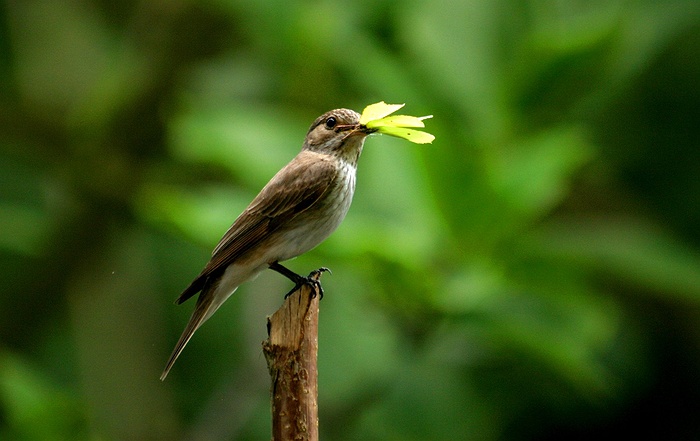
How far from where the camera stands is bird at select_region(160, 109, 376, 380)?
379 cm

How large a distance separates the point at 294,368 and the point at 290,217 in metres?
0.77

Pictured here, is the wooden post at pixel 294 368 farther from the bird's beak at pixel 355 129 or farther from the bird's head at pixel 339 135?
the bird's head at pixel 339 135

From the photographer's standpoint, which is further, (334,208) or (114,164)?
(114,164)

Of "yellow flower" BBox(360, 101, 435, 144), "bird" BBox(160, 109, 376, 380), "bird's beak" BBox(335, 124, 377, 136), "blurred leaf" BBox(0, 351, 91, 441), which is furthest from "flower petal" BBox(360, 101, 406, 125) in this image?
"blurred leaf" BBox(0, 351, 91, 441)

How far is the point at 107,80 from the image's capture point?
6578 millimetres

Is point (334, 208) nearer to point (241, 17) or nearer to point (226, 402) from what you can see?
point (226, 402)

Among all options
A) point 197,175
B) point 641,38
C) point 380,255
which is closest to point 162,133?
point 197,175

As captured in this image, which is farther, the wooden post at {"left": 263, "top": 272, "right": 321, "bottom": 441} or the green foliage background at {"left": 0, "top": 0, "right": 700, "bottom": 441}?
the green foliage background at {"left": 0, "top": 0, "right": 700, "bottom": 441}

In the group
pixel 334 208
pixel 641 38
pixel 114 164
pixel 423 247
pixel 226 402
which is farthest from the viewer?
pixel 114 164

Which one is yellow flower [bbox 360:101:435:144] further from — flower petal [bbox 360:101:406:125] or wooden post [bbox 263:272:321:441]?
wooden post [bbox 263:272:321:441]

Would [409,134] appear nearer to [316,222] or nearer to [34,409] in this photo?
[316,222]

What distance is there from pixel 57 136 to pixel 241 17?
1266mm

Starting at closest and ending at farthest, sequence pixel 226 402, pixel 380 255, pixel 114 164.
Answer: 1. pixel 380 255
2. pixel 226 402
3. pixel 114 164

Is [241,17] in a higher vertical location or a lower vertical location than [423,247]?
higher
